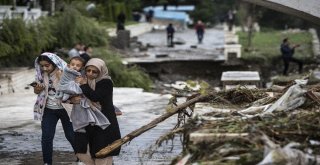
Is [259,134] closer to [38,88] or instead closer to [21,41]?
[38,88]

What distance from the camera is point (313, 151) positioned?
18.9 feet

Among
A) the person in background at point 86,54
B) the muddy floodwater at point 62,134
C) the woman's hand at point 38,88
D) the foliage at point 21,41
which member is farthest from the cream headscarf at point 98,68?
the foliage at point 21,41

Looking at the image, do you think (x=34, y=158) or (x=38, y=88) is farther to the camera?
(x=34, y=158)

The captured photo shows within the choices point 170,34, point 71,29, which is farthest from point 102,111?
point 170,34

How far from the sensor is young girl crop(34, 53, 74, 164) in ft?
27.6

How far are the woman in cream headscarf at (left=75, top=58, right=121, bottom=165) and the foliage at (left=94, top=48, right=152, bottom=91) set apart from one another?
14806mm

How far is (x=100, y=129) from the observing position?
7.39 m

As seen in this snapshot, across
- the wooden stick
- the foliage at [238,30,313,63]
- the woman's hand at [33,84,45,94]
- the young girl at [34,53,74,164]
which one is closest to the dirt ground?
the young girl at [34,53,74,164]

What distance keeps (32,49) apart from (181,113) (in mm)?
13525

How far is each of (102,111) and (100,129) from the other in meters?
0.19

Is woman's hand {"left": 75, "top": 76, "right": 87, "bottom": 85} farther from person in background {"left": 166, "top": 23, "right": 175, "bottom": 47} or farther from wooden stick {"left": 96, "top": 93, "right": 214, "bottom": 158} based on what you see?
person in background {"left": 166, "top": 23, "right": 175, "bottom": 47}

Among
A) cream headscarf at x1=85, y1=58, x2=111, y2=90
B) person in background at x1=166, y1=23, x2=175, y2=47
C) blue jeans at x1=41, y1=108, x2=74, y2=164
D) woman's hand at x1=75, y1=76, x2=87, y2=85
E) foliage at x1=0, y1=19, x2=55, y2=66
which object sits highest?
cream headscarf at x1=85, y1=58, x2=111, y2=90

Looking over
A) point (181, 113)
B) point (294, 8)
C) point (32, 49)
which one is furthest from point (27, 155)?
point (32, 49)

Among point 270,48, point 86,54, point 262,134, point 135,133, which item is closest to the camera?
point 262,134
